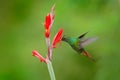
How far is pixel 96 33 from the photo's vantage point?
2059 mm

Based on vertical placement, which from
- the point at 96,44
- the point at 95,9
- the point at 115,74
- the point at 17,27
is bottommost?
the point at 115,74

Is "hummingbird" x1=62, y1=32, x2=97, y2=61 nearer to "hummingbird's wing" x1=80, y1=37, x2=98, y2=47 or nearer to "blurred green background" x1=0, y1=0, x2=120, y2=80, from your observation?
"hummingbird's wing" x1=80, y1=37, x2=98, y2=47

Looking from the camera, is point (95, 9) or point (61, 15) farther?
point (61, 15)

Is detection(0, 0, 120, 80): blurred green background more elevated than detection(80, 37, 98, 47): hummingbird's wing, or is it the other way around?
detection(0, 0, 120, 80): blurred green background

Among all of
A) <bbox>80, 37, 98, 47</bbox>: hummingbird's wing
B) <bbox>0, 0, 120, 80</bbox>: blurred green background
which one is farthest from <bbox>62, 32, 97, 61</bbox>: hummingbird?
<bbox>0, 0, 120, 80</bbox>: blurred green background

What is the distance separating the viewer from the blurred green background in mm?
1901

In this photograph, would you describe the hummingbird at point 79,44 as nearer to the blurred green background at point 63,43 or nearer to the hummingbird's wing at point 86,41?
the hummingbird's wing at point 86,41

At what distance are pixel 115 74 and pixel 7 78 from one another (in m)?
0.68

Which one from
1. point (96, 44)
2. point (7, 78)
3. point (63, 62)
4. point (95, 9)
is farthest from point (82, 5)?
point (7, 78)

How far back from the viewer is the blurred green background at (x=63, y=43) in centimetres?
190

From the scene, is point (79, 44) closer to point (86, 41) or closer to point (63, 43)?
point (86, 41)

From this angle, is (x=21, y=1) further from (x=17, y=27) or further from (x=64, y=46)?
(x=64, y=46)

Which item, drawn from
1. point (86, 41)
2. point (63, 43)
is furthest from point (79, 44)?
point (63, 43)

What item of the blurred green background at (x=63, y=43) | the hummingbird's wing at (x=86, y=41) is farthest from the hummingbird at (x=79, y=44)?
the blurred green background at (x=63, y=43)
